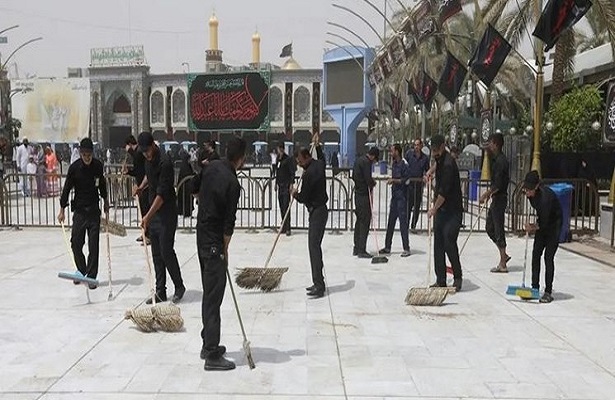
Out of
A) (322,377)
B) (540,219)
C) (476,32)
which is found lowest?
(322,377)

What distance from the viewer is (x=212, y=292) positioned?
5.00 m

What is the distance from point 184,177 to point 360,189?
184 inches

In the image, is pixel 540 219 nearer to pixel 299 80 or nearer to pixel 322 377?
pixel 322 377

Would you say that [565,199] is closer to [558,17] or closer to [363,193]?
[558,17]

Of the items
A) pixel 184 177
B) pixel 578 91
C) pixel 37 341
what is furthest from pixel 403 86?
pixel 37 341

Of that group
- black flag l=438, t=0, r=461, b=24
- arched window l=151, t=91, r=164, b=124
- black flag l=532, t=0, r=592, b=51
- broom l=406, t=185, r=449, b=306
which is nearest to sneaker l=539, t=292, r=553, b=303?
broom l=406, t=185, r=449, b=306

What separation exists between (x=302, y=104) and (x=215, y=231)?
7230 cm

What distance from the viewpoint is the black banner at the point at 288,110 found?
75.9 metres

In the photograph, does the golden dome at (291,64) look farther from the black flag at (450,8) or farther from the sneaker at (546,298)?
the sneaker at (546,298)

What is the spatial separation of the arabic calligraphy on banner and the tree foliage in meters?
67.2

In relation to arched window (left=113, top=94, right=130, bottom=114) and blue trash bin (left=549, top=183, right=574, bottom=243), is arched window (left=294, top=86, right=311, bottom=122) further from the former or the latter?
blue trash bin (left=549, top=183, right=574, bottom=243)

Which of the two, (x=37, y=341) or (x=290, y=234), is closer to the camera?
(x=37, y=341)

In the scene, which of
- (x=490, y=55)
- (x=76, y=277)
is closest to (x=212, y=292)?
(x=76, y=277)

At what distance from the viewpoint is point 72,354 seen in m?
5.36
